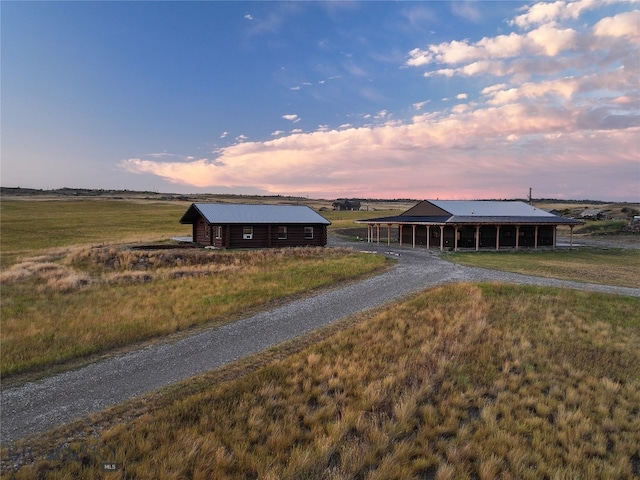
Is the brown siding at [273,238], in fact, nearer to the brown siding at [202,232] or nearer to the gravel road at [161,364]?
the brown siding at [202,232]

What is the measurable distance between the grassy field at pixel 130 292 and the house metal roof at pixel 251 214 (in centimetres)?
601

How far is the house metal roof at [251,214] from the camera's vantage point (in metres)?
34.6

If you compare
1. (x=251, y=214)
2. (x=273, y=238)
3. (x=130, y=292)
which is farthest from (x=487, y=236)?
(x=130, y=292)

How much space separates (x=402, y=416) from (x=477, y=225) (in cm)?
3020

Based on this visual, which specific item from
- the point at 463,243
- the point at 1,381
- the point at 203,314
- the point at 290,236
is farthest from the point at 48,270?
the point at 463,243

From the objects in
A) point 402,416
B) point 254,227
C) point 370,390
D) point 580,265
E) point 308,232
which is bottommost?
point 402,416

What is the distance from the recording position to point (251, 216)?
118 ft

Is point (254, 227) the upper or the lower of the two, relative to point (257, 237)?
upper

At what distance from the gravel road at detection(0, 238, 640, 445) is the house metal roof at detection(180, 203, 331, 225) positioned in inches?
728

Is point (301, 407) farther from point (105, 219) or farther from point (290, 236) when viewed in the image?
point (105, 219)

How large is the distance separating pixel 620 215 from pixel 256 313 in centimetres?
6961

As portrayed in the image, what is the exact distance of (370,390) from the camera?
28.2ft

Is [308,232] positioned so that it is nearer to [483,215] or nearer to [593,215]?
[483,215]

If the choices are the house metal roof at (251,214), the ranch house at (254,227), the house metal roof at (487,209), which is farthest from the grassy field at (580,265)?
the house metal roof at (251,214)
